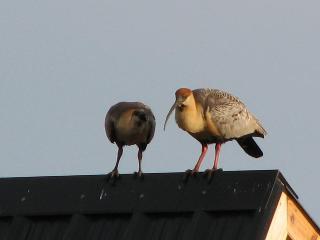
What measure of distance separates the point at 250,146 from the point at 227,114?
1.23m

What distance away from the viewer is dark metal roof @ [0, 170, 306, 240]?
799cm

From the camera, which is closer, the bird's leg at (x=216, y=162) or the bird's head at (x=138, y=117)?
the bird's leg at (x=216, y=162)

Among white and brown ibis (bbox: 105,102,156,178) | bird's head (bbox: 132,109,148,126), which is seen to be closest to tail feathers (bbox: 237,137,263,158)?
white and brown ibis (bbox: 105,102,156,178)

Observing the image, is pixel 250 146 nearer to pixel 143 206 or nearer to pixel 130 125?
pixel 130 125

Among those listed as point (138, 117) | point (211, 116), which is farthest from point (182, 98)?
point (138, 117)

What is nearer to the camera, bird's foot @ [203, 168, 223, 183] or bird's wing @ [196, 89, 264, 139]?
bird's foot @ [203, 168, 223, 183]

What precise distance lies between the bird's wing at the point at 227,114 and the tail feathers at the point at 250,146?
0.52 meters

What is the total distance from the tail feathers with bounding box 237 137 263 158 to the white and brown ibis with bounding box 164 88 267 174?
0.53m

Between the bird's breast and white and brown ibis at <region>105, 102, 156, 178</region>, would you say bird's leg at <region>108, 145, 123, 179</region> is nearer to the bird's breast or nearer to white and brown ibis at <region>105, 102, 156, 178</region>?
white and brown ibis at <region>105, 102, 156, 178</region>

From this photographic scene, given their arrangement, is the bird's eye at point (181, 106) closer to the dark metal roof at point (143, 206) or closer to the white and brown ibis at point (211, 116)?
the white and brown ibis at point (211, 116)

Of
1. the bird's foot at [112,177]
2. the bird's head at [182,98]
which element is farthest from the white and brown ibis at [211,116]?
the bird's foot at [112,177]

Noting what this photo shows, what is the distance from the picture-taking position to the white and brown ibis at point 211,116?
38.4 ft

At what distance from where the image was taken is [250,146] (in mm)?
13000

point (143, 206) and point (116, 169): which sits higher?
point (116, 169)
